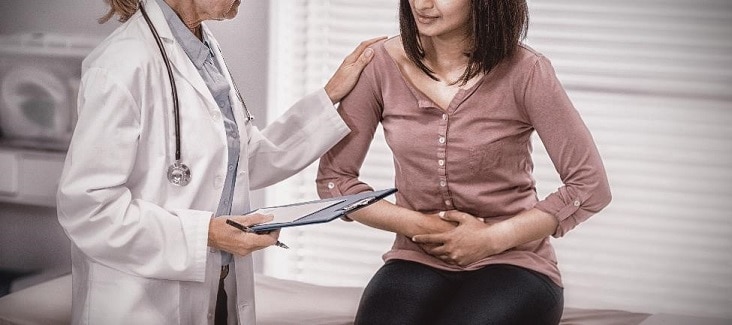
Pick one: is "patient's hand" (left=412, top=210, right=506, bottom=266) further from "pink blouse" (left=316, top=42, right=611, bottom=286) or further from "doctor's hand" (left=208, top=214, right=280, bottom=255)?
"doctor's hand" (left=208, top=214, right=280, bottom=255)

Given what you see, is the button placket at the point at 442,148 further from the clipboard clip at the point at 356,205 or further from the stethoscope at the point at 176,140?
the stethoscope at the point at 176,140

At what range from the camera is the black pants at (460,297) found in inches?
66.6

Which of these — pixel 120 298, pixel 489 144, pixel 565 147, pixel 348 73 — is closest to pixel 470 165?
pixel 489 144

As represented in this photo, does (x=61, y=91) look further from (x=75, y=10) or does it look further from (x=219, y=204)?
(x=219, y=204)

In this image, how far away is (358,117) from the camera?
6.18 ft

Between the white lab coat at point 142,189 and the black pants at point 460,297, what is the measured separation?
27cm

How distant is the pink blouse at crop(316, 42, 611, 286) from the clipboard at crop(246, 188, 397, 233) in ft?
0.78

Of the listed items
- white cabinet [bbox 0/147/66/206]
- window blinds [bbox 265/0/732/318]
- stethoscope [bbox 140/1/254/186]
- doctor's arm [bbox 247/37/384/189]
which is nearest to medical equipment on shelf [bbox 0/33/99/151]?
white cabinet [bbox 0/147/66/206]

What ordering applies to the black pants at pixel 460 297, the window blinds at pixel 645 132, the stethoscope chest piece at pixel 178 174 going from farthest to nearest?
1. the window blinds at pixel 645 132
2. the black pants at pixel 460 297
3. the stethoscope chest piece at pixel 178 174

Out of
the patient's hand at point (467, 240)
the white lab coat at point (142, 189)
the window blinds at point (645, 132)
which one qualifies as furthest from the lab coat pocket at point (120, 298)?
the window blinds at point (645, 132)

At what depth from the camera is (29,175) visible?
1.75m

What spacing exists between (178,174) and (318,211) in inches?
9.5

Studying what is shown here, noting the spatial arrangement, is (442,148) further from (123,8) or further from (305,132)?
(123,8)

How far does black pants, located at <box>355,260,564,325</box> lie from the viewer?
169 centimetres
